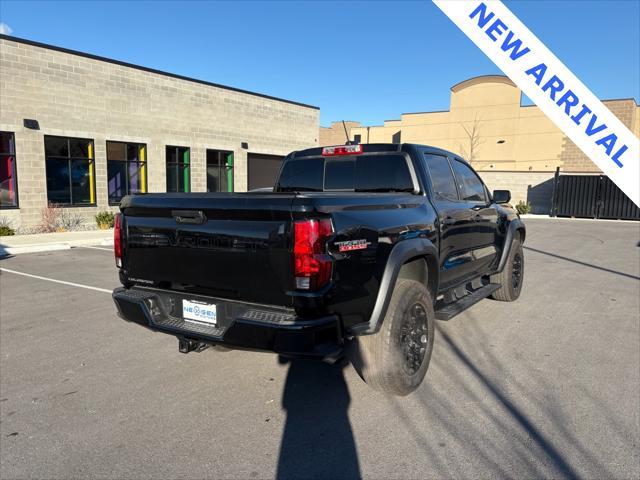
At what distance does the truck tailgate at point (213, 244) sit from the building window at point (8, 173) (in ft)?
43.4

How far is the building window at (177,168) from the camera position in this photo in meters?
18.9

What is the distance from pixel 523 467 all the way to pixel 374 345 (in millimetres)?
1192

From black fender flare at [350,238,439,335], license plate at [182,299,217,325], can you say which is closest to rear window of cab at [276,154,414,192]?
black fender flare at [350,238,439,335]

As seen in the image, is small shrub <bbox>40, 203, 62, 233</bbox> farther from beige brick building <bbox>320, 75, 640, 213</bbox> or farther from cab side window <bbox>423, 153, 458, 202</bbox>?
beige brick building <bbox>320, 75, 640, 213</bbox>

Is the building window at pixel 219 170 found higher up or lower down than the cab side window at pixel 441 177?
higher up

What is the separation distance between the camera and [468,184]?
5.61 meters

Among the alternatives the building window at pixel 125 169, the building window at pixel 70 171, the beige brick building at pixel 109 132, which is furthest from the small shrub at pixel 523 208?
the building window at pixel 70 171

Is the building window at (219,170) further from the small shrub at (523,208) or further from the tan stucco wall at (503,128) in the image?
the tan stucco wall at (503,128)

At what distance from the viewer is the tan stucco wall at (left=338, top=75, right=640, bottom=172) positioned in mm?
42344

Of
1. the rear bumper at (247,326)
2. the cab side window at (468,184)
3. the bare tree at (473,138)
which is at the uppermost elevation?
the bare tree at (473,138)

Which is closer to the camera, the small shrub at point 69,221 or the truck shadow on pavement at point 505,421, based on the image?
the truck shadow on pavement at point 505,421

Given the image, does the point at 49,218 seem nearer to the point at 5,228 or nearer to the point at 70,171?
the point at 5,228

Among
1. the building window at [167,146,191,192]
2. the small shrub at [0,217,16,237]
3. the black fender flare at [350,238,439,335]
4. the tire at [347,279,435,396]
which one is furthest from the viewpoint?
the building window at [167,146,191,192]

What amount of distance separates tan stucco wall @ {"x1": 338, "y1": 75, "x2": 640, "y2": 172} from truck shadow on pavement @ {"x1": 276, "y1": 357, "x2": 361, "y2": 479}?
4421 cm
